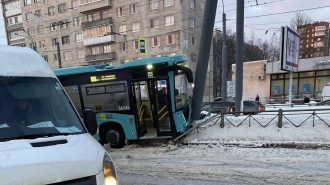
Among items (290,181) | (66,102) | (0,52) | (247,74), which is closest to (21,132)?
(66,102)

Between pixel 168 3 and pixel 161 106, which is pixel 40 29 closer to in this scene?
pixel 168 3

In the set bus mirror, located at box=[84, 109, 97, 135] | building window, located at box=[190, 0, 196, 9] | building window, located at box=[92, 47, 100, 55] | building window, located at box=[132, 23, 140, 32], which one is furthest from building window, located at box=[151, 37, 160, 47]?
bus mirror, located at box=[84, 109, 97, 135]

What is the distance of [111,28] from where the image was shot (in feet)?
126

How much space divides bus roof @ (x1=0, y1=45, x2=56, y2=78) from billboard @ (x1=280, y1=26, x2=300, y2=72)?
506 inches

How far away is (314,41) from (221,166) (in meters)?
Answer: 62.8

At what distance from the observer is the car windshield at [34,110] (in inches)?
105

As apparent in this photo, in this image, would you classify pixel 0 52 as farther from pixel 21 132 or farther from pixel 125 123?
pixel 125 123

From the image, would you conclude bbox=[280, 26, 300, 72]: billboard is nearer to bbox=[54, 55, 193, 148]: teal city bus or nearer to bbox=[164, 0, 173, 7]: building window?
bbox=[54, 55, 193, 148]: teal city bus

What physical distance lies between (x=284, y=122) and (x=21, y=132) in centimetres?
884

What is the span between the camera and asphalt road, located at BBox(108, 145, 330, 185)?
5141mm

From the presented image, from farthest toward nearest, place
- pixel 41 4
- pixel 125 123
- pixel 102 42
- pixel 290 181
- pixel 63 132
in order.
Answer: pixel 41 4 < pixel 102 42 < pixel 125 123 < pixel 290 181 < pixel 63 132

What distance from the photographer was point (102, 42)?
130 feet

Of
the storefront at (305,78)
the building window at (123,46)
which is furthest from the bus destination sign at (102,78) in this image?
the building window at (123,46)

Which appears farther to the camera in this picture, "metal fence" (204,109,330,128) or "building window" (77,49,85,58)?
"building window" (77,49,85,58)
